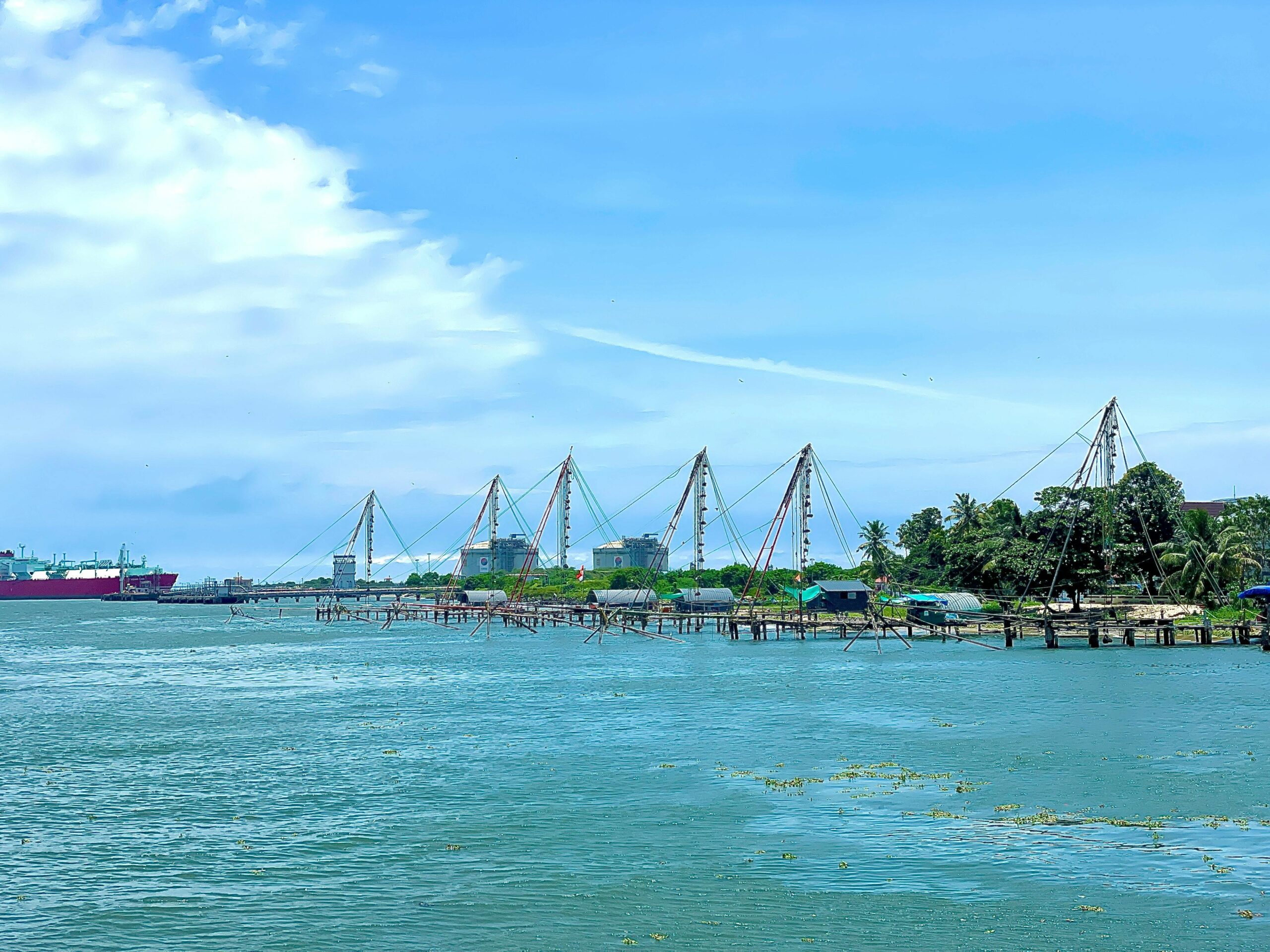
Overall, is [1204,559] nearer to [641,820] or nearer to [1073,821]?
[1073,821]

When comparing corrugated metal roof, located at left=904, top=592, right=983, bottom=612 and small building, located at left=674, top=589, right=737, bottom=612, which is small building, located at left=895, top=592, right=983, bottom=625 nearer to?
corrugated metal roof, located at left=904, top=592, right=983, bottom=612

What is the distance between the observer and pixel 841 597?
16625 centimetres

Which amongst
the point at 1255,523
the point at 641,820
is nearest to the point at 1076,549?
the point at 1255,523

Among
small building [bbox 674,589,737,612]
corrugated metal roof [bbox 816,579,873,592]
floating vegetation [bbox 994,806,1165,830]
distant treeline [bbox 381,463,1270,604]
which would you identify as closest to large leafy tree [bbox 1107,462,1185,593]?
distant treeline [bbox 381,463,1270,604]

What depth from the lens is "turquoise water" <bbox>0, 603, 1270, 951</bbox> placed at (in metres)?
23.9

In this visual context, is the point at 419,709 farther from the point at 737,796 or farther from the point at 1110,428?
the point at 1110,428

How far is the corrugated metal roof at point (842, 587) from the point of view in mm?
165625

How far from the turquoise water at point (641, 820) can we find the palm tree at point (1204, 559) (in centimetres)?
5043

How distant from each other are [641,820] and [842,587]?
448 feet

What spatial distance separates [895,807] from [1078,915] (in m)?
10.6

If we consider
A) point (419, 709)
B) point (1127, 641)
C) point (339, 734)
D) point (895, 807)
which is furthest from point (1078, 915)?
point (1127, 641)

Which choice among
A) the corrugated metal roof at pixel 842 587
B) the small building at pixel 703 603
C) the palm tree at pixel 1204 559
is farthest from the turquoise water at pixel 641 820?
the small building at pixel 703 603

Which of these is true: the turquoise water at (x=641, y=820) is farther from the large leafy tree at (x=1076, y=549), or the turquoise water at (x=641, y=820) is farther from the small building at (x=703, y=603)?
the small building at (x=703, y=603)

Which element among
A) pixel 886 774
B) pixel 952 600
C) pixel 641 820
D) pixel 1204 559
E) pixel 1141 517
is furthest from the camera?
pixel 952 600
